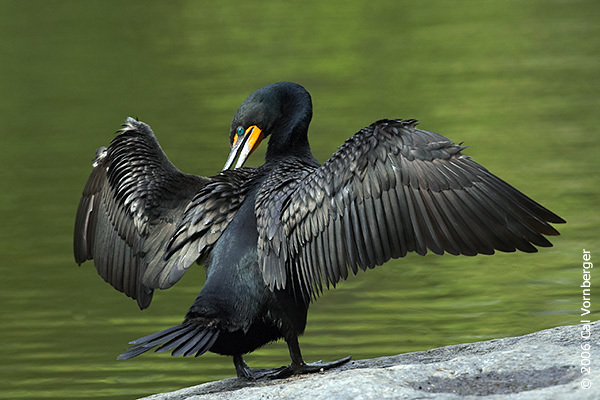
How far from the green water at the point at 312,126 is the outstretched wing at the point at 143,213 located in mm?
1191

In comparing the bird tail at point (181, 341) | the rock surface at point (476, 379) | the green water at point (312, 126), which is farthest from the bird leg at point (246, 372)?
the green water at point (312, 126)

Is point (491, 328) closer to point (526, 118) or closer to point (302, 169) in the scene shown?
point (302, 169)

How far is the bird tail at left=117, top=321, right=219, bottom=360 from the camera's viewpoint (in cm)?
475

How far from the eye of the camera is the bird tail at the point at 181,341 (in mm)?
4746

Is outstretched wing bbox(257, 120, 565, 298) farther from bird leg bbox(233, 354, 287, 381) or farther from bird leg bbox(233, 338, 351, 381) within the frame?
bird leg bbox(233, 354, 287, 381)

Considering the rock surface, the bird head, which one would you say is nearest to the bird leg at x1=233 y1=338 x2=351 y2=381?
the rock surface

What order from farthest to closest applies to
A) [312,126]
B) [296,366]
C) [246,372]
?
[312,126], [246,372], [296,366]

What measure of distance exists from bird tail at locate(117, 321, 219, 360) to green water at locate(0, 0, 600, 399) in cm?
214

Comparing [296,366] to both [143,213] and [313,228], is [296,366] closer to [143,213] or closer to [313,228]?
[313,228]

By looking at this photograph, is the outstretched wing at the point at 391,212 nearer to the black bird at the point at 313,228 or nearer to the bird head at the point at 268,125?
the black bird at the point at 313,228

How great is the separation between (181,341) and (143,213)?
1.17 meters

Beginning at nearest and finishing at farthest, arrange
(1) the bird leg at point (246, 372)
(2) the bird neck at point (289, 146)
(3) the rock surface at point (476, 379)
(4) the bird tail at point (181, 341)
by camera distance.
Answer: (3) the rock surface at point (476, 379), (4) the bird tail at point (181, 341), (1) the bird leg at point (246, 372), (2) the bird neck at point (289, 146)

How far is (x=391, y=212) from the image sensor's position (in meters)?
4.99

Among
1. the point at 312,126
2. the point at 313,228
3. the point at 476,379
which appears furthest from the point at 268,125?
the point at 312,126
